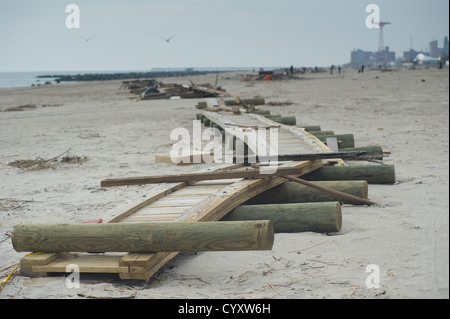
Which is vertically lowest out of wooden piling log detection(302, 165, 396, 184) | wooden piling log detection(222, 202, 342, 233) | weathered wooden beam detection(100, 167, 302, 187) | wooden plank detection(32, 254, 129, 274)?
wooden plank detection(32, 254, 129, 274)

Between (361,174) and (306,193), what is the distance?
53.6 inches

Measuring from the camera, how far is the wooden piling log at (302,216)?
5.03 metres

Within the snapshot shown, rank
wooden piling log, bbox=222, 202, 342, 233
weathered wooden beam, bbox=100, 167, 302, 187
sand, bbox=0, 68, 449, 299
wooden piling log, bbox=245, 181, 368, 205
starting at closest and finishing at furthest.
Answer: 1. sand, bbox=0, 68, 449, 299
2. wooden piling log, bbox=222, 202, 342, 233
3. weathered wooden beam, bbox=100, 167, 302, 187
4. wooden piling log, bbox=245, 181, 368, 205

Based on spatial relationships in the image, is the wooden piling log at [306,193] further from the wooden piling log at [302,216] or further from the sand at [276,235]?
the wooden piling log at [302,216]

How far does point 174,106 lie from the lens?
20.9m

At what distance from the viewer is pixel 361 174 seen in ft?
23.2

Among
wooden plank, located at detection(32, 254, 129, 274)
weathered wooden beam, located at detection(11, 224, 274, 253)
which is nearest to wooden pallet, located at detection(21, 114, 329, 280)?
wooden plank, located at detection(32, 254, 129, 274)

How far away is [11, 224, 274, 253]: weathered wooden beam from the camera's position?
3.93 m

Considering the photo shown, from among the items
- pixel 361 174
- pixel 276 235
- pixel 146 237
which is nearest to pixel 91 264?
pixel 146 237

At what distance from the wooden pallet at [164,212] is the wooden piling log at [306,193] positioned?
145 millimetres

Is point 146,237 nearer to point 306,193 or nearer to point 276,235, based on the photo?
point 276,235

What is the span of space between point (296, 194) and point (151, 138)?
6897 mm

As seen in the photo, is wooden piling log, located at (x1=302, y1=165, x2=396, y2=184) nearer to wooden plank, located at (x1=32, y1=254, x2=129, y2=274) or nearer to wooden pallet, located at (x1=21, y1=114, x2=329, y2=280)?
wooden pallet, located at (x1=21, y1=114, x2=329, y2=280)
